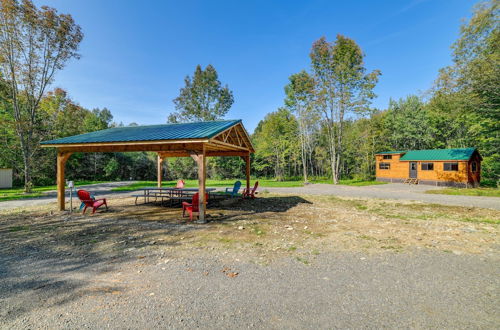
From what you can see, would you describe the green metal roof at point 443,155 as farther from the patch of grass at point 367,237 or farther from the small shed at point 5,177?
the small shed at point 5,177

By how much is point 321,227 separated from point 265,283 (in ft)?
12.4

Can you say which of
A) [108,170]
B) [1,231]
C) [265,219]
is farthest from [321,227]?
[108,170]

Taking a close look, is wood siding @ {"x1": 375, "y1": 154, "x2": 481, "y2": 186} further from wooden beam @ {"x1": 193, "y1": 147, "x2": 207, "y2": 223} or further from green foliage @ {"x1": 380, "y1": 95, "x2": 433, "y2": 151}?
wooden beam @ {"x1": 193, "y1": 147, "x2": 207, "y2": 223}

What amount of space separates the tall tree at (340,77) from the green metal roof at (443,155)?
6.33 metres

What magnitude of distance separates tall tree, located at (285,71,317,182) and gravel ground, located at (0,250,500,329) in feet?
72.2

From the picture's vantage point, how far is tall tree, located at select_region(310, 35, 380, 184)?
22.2 meters

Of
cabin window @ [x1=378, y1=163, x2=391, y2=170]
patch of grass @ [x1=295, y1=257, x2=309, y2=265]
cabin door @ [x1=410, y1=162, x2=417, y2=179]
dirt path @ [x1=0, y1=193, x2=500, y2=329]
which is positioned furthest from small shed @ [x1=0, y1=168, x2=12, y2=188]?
cabin door @ [x1=410, y1=162, x2=417, y2=179]

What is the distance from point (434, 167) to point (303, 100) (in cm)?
1441

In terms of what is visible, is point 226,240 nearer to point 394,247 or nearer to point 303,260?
point 303,260

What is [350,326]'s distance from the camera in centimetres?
242

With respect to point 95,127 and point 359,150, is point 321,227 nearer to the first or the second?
point 359,150

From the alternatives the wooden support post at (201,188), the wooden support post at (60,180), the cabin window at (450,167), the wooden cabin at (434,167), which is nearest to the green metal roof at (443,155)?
the wooden cabin at (434,167)

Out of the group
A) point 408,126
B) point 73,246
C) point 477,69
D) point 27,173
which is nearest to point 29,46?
point 27,173

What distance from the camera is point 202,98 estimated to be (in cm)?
3083
